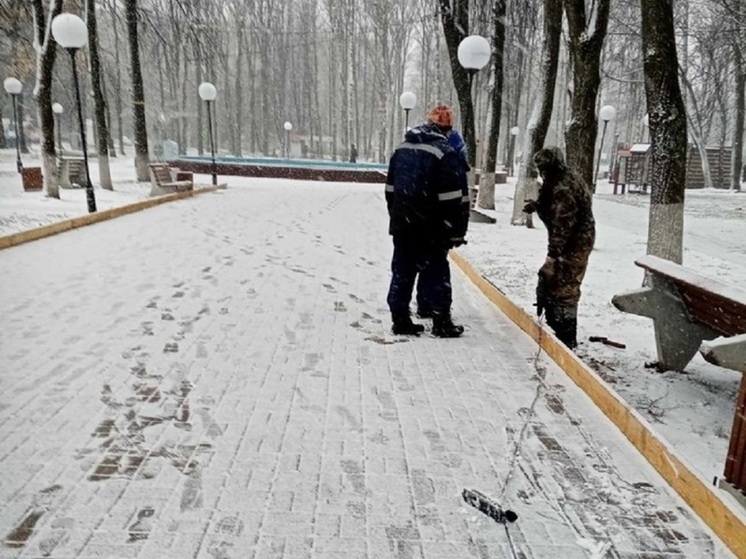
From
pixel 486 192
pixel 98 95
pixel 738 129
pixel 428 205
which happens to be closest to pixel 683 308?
pixel 428 205

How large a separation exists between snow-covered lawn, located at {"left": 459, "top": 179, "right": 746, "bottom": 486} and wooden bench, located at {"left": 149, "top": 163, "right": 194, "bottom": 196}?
7.99 m

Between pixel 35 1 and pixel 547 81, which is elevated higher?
pixel 35 1

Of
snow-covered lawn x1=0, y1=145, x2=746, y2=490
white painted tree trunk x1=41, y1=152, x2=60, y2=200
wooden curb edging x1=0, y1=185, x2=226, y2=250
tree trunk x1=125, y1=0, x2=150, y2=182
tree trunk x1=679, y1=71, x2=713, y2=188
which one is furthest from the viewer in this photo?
tree trunk x1=679, y1=71, x2=713, y2=188

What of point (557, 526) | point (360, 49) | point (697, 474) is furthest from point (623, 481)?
point (360, 49)

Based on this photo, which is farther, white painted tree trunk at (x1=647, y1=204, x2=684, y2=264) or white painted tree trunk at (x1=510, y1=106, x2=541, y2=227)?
white painted tree trunk at (x1=510, y1=106, x2=541, y2=227)

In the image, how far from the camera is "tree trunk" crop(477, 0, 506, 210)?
14656 mm

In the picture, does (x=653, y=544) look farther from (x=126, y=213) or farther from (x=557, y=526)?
(x=126, y=213)

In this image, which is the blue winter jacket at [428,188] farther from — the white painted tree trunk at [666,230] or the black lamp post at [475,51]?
the black lamp post at [475,51]

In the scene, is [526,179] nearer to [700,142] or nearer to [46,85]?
[46,85]

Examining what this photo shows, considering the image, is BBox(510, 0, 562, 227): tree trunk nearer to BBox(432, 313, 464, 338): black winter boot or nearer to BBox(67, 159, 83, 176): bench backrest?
BBox(432, 313, 464, 338): black winter boot

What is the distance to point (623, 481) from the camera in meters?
2.90

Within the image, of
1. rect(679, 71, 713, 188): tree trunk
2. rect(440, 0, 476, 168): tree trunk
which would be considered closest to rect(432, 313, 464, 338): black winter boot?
rect(440, 0, 476, 168): tree trunk

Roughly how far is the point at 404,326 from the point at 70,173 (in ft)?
53.8

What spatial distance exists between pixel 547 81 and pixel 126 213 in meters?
8.78
